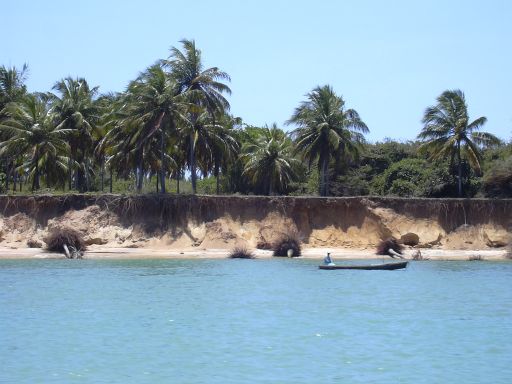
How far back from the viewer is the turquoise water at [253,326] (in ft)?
64.0

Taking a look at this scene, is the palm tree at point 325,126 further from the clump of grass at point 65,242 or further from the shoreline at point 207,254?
the clump of grass at point 65,242

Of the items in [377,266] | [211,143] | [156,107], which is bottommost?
[377,266]

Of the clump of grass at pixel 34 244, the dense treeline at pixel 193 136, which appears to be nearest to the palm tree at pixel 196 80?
the dense treeline at pixel 193 136

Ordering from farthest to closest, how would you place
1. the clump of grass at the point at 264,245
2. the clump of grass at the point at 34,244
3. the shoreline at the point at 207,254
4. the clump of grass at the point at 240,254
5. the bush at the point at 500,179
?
the bush at the point at 500,179, the clump of grass at the point at 264,245, the clump of grass at the point at 34,244, the clump of grass at the point at 240,254, the shoreline at the point at 207,254

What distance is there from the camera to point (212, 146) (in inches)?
2303

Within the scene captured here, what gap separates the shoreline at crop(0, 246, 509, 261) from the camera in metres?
49.8

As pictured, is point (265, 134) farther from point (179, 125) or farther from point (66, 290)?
point (66, 290)

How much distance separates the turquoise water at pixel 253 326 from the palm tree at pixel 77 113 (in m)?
17.8

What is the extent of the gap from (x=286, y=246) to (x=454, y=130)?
51.6ft

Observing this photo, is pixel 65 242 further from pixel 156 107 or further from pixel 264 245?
pixel 264 245

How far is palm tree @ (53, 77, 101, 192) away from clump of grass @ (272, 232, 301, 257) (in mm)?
16854

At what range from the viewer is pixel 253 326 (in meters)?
25.8

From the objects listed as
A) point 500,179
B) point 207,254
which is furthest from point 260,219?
point 500,179

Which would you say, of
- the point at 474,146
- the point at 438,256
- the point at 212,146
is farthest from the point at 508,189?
the point at 212,146
